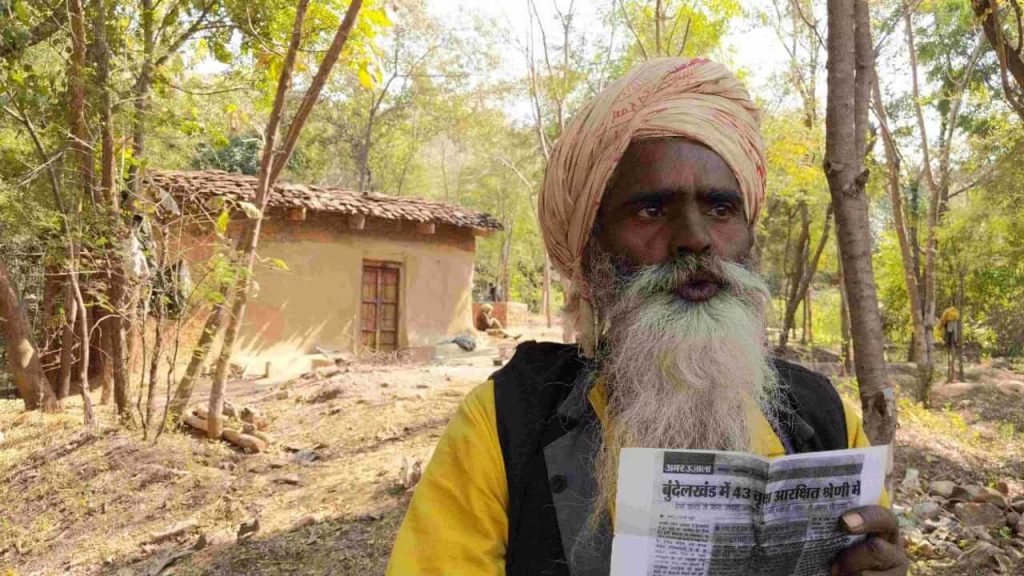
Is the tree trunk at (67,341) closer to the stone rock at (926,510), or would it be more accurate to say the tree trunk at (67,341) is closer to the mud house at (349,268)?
the mud house at (349,268)

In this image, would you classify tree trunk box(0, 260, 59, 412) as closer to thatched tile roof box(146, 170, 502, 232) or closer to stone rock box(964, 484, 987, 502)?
thatched tile roof box(146, 170, 502, 232)

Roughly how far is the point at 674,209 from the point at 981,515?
547cm

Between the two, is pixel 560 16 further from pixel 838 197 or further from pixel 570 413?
pixel 570 413

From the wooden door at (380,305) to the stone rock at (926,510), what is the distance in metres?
10.7

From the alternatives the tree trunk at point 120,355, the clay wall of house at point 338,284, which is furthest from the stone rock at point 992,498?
the clay wall of house at point 338,284

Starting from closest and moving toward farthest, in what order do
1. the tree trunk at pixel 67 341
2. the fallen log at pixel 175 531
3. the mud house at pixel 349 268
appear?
the fallen log at pixel 175 531 < the tree trunk at pixel 67 341 < the mud house at pixel 349 268

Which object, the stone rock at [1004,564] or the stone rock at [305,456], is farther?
the stone rock at [305,456]

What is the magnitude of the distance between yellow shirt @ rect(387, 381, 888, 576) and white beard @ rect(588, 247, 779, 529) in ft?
0.77

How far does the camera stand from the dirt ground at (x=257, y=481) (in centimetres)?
484

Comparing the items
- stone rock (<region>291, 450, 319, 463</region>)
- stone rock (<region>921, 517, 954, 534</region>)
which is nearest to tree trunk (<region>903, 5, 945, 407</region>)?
stone rock (<region>921, 517, 954, 534</region>)

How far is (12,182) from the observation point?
278 inches

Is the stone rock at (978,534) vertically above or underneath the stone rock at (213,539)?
above

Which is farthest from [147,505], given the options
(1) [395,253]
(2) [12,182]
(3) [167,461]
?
(1) [395,253]

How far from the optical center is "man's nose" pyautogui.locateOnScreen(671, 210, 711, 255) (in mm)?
1474
